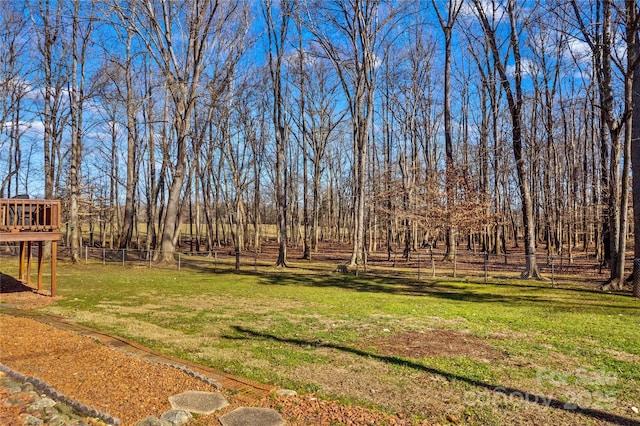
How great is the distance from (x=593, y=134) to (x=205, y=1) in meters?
28.1

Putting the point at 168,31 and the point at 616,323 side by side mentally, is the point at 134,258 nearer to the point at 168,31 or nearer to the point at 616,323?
the point at 168,31

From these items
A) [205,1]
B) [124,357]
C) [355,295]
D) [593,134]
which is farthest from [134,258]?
[593,134]

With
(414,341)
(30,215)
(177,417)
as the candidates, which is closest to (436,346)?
(414,341)

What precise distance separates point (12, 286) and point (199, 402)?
10.9m

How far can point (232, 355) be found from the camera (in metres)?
5.67

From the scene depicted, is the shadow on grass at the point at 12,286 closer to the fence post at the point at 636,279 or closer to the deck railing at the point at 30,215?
the deck railing at the point at 30,215

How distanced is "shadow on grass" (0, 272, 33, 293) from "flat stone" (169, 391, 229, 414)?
32.4ft

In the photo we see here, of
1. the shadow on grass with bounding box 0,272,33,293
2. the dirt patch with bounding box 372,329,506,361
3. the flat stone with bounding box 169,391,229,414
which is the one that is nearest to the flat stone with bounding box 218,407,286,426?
the flat stone with bounding box 169,391,229,414

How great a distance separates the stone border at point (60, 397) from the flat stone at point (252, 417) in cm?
93

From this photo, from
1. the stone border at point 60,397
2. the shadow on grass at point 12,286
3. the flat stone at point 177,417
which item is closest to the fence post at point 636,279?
the flat stone at point 177,417

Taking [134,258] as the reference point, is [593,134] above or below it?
above

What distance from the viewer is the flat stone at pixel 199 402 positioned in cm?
388

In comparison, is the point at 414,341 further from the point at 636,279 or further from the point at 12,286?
the point at 12,286

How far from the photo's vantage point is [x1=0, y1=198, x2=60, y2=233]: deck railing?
33.7ft
